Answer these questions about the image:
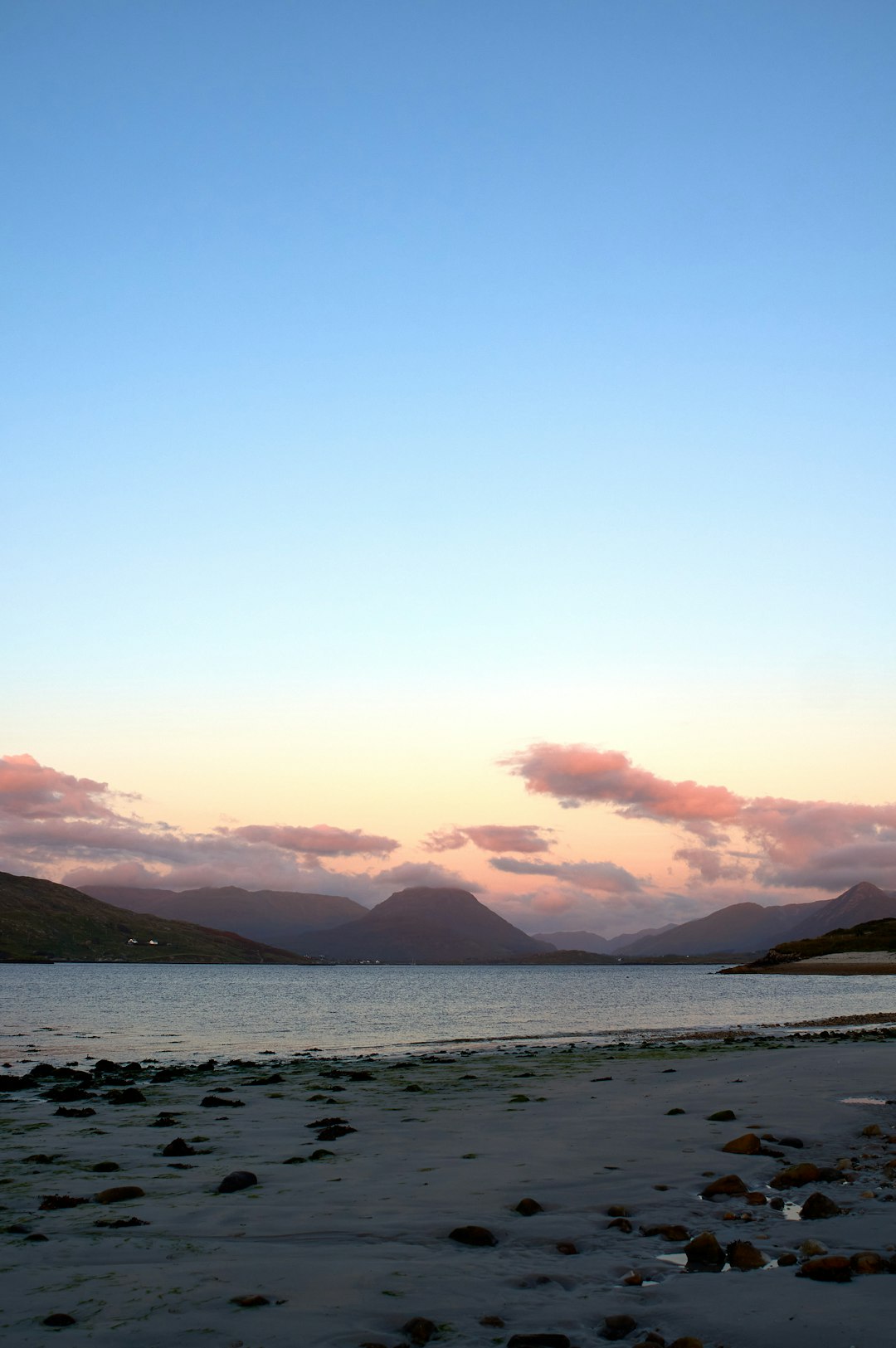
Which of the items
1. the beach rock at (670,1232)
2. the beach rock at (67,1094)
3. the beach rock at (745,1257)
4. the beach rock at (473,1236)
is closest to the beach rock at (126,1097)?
the beach rock at (67,1094)

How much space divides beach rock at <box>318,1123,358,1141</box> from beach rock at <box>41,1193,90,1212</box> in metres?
6.50

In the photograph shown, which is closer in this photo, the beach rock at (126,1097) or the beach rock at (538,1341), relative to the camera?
the beach rock at (538,1341)

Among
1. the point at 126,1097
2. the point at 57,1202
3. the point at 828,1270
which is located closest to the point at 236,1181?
the point at 57,1202

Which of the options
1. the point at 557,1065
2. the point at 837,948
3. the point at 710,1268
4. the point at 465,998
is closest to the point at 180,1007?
the point at 465,998

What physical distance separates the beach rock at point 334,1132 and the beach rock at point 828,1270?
11.9 metres

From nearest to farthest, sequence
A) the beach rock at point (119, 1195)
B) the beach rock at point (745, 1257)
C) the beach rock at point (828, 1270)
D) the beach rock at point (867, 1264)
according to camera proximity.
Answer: the beach rock at point (828, 1270) < the beach rock at point (867, 1264) < the beach rock at point (745, 1257) < the beach rock at point (119, 1195)

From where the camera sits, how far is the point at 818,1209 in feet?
38.3

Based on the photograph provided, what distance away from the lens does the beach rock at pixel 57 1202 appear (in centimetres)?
1288

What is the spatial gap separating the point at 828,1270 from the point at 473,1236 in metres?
3.84

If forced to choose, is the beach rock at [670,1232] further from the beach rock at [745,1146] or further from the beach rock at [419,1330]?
the beach rock at [745,1146]

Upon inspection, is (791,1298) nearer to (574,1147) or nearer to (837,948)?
(574,1147)

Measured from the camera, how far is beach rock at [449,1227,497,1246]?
10.8 meters

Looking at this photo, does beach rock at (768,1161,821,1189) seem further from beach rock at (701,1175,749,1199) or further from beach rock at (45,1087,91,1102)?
beach rock at (45,1087,91,1102)

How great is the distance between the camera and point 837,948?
623 ft
